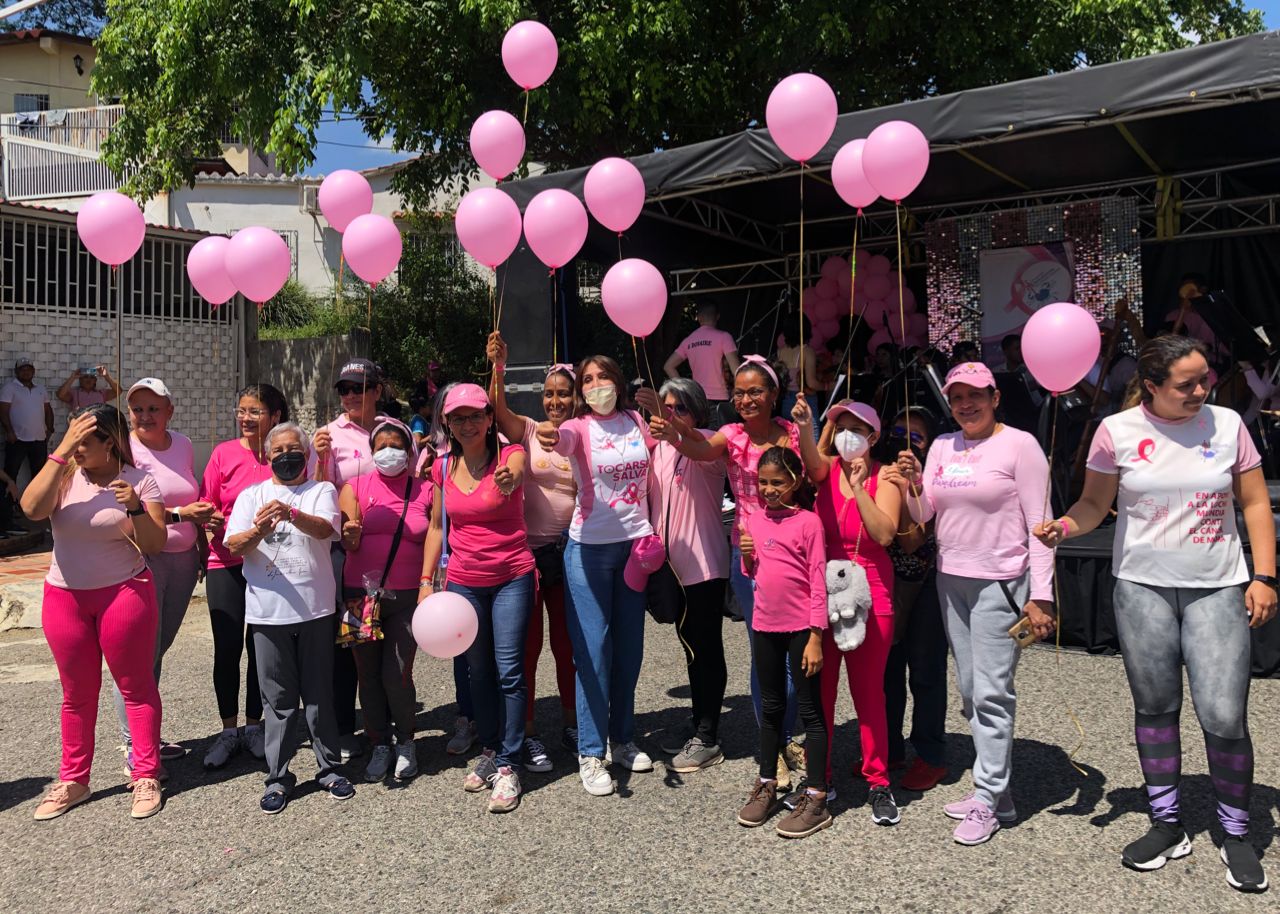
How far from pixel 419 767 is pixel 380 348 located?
16572 millimetres

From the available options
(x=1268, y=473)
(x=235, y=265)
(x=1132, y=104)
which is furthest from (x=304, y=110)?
(x=1268, y=473)

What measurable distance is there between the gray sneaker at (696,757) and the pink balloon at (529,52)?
3585 mm

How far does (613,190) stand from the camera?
4.72m

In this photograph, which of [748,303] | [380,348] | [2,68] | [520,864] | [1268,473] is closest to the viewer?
[520,864]

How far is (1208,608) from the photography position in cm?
311

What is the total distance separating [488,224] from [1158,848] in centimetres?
352

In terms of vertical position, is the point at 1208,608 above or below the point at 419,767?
above

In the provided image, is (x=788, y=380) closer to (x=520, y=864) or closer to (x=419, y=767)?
(x=419, y=767)

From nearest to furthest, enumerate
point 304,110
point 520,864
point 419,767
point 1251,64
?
point 520,864, point 419,767, point 1251,64, point 304,110

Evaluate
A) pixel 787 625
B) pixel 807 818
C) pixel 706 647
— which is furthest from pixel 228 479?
pixel 807 818

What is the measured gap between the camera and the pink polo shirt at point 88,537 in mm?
3816

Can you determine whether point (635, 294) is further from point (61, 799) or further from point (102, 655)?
point (61, 799)

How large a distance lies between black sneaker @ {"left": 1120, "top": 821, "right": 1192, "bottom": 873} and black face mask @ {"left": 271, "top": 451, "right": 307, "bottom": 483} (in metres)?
3.31

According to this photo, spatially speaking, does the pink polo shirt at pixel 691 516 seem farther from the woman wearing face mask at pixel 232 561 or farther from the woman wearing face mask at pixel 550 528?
the woman wearing face mask at pixel 232 561
